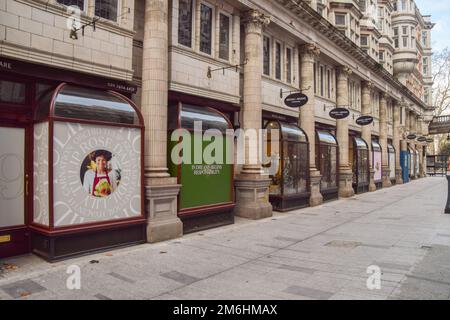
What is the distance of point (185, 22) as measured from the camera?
11.4m

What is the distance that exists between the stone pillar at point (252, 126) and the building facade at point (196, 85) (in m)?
0.05

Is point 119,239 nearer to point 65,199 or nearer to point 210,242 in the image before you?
point 65,199

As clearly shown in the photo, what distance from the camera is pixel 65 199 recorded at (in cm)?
736

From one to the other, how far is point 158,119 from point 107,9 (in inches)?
121

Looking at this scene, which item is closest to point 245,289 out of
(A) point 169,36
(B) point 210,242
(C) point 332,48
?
(B) point 210,242

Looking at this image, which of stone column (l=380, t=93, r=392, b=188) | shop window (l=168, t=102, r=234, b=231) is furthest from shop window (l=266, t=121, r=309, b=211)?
stone column (l=380, t=93, r=392, b=188)

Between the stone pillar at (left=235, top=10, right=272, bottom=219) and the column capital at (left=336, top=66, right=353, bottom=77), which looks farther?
the column capital at (left=336, top=66, right=353, bottom=77)

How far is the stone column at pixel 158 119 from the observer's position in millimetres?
9297

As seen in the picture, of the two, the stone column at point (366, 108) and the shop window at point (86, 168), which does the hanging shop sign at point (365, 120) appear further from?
the shop window at point (86, 168)

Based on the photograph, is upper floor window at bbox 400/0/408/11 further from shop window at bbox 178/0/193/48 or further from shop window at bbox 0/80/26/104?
shop window at bbox 0/80/26/104

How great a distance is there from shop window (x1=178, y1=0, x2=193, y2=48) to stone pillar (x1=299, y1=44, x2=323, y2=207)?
809 cm

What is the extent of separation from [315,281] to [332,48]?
17.3m

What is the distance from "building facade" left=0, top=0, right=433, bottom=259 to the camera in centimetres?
767

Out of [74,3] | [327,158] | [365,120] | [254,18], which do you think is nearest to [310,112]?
[327,158]
